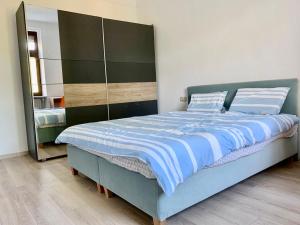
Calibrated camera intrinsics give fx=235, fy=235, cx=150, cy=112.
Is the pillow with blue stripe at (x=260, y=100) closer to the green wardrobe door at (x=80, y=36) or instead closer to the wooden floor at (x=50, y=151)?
the green wardrobe door at (x=80, y=36)

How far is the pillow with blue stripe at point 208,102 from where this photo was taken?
3179 millimetres

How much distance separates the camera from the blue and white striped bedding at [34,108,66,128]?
331cm

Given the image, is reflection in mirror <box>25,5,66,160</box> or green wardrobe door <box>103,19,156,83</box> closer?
reflection in mirror <box>25,5,66,160</box>

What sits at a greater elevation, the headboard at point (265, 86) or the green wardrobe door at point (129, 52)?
the green wardrobe door at point (129, 52)

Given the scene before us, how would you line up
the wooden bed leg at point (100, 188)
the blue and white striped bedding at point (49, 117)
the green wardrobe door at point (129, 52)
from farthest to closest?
1. the green wardrobe door at point (129, 52)
2. the blue and white striped bedding at point (49, 117)
3. the wooden bed leg at point (100, 188)

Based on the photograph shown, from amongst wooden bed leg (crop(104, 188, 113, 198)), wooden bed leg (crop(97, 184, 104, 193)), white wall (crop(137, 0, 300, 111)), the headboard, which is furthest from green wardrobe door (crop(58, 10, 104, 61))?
wooden bed leg (crop(104, 188, 113, 198))

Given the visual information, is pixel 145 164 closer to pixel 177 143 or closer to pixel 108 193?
pixel 177 143

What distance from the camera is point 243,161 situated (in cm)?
206

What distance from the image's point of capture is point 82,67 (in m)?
3.68

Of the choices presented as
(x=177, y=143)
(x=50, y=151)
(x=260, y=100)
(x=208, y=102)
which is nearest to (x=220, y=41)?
(x=208, y=102)

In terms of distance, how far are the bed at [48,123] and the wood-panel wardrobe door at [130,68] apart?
2.74ft

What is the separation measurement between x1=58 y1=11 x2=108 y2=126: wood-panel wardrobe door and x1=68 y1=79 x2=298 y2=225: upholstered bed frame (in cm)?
113

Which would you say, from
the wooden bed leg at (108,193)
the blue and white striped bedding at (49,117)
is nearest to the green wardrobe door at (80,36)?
the blue and white striped bedding at (49,117)

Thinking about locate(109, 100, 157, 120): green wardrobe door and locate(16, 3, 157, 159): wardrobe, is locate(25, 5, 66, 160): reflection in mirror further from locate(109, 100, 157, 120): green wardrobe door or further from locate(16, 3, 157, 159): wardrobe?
locate(109, 100, 157, 120): green wardrobe door
